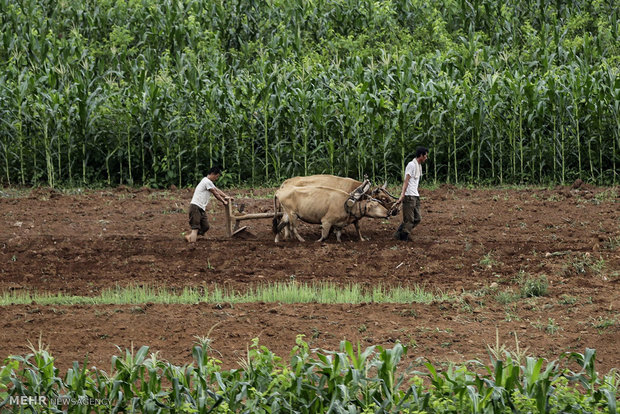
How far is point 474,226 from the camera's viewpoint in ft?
57.1

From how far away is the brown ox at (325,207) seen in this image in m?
16.0

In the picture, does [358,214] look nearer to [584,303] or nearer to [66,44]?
[584,303]

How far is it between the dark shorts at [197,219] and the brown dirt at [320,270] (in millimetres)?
302

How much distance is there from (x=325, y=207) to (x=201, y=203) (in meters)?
2.08

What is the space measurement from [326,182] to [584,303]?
6.09 m

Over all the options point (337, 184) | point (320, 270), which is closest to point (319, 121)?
point (337, 184)

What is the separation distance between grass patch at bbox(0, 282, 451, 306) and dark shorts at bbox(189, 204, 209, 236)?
275cm

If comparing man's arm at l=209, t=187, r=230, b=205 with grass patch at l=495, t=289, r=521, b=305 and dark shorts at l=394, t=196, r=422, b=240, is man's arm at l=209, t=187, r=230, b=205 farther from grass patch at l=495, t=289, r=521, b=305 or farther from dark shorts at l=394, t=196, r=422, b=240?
grass patch at l=495, t=289, r=521, b=305

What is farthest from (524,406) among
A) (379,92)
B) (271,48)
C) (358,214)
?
(271,48)

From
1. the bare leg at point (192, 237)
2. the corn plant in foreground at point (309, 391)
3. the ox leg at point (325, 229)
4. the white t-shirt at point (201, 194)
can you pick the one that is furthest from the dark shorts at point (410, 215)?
the corn plant in foreground at point (309, 391)

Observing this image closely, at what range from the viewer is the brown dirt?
34.3 feet

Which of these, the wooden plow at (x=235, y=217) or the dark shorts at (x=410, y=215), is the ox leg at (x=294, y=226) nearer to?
the wooden plow at (x=235, y=217)

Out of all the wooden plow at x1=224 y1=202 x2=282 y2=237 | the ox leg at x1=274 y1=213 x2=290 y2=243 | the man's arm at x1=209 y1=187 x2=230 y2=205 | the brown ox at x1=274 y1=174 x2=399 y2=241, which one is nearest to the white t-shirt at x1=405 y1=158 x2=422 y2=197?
the brown ox at x1=274 y1=174 x2=399 y2=241

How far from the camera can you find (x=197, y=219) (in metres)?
16.0
